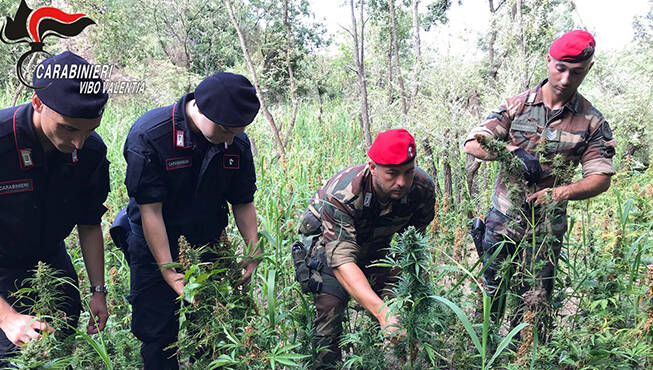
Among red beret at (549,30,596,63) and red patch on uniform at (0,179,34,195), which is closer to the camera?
red patch on uniform at (0,179,34,195)

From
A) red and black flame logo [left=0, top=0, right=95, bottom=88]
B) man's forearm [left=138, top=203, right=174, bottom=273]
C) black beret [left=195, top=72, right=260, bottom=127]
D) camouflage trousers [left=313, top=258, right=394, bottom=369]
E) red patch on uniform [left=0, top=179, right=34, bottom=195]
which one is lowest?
camouflage trousers [left=313, top=258, right=394, bottom=369]

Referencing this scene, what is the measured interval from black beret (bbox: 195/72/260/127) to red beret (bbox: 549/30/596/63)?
5.92 feet

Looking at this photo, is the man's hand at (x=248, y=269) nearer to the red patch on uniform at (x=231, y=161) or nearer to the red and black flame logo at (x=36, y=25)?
the red patch on uniform at (x=231, y=161)

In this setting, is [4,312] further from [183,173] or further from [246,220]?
[246,220]

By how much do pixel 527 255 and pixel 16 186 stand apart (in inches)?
94.6

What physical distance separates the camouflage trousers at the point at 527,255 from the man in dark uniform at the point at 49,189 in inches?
73.0

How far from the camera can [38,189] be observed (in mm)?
1982

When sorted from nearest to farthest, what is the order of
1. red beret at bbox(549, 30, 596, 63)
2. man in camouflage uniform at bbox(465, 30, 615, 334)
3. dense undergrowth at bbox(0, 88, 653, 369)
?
dense undergrowth at bbox(0, 88, 653, 369)
man in camouflage uniform at bbox(465, 30, 615, 334)
red beret at bbox(549, 30, 596, 63)

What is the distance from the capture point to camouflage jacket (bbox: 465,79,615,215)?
2.60m

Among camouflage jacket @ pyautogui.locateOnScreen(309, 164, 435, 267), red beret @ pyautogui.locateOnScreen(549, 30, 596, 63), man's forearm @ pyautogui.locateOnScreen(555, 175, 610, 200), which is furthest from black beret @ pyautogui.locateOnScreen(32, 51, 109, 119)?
red beret @ pyautogui.locateOnScreen(549, 30, 596, 63)

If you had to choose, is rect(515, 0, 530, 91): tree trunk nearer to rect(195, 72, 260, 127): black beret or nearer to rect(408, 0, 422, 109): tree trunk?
A: rect(408, 0, 422, 109): tree trunk

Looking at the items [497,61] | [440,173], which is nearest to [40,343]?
[440,173]

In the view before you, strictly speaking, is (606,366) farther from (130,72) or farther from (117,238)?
(130,72)

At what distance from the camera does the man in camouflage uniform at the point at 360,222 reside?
2.12 metres
